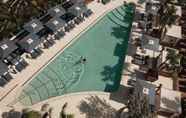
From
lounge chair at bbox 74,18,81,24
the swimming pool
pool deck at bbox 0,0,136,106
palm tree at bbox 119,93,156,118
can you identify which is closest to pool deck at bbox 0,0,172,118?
pool deck at bbox 0,0,136,106

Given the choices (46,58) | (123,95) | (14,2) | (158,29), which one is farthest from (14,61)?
(158,29)

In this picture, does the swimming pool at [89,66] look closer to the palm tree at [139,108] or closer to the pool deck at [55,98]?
the pool deck at [55,98]

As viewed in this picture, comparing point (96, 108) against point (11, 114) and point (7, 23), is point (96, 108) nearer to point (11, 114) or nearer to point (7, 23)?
point (11, 114)

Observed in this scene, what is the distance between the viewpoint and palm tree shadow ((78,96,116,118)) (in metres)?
36.6

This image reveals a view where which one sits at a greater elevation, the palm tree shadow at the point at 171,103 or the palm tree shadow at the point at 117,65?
the palm tree shadow at the point at 117,65

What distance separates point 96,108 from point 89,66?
6282mm

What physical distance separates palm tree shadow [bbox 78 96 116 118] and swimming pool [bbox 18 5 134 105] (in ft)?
5.27

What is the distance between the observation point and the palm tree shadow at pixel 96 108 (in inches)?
1442

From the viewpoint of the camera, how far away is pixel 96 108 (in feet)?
122

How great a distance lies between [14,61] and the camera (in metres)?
38.8

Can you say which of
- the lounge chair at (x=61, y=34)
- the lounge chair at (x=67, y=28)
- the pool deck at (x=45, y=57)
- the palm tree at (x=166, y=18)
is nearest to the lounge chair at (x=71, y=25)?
the lounge chair at (x=67, y=28)

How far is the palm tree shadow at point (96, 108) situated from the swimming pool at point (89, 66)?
5.27 ft

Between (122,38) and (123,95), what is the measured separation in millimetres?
10363

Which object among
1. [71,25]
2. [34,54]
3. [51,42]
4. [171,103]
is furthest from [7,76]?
[171,103]
